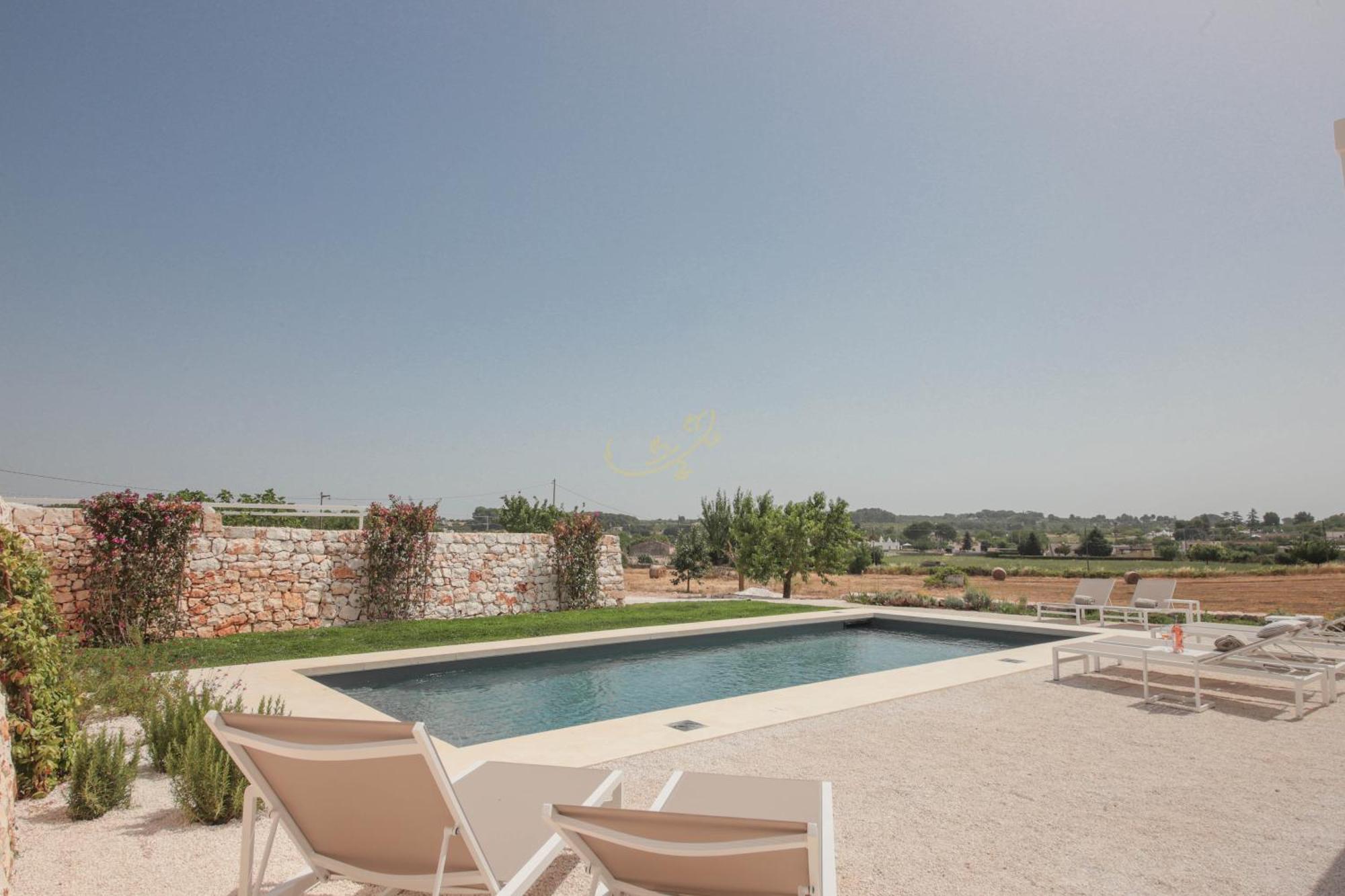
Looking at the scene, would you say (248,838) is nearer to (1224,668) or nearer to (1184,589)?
(1224,668)

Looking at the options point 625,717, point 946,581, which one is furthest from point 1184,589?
point 625,717

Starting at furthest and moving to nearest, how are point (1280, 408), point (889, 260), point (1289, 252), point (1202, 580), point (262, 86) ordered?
point (1202, 580) < point (1280, 408) < point (889, 260) < point (1289, 252) < point (262, 86)

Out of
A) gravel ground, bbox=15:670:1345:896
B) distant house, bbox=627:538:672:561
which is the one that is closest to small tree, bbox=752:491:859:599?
gravel ground, bbox=15:670:1345:896

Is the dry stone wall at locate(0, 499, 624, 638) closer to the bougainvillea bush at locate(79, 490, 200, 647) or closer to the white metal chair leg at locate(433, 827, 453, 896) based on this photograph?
the bougainvillea bush at locate(79, 490, 200, 647)

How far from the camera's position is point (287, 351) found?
1933 cm

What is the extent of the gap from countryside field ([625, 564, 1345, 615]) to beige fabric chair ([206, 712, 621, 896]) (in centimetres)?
1603

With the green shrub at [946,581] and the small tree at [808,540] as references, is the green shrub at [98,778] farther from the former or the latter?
the green shrub at [946,581]

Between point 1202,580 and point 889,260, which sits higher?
point 889,260

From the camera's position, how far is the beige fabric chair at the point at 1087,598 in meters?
12.1

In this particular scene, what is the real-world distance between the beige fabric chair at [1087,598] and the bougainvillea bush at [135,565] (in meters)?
14.3

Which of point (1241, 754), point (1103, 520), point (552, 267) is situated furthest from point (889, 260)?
point (1103, 520)

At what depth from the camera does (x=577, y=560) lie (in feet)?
49.7

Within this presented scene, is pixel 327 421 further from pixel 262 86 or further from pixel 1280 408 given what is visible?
pixel 1280 408

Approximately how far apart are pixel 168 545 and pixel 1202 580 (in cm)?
2991
